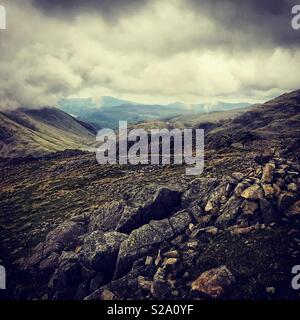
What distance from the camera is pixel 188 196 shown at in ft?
119

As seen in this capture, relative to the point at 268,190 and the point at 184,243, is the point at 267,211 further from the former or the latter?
the point at 184,243

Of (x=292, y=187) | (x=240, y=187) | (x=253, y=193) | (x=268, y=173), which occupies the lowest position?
(x=253, y=193)

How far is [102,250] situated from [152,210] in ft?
24.3

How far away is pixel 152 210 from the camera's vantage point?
35.2m

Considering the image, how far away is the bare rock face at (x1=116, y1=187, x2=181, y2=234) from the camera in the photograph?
34.1 m

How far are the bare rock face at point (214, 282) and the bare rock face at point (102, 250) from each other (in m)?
8.44

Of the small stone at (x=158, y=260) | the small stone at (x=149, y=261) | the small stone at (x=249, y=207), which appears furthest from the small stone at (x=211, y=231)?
the small stone at (x=149, y=261)

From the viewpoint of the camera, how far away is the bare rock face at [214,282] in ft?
80.9

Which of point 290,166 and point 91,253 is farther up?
point 290,166

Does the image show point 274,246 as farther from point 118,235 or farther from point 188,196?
point 118,235

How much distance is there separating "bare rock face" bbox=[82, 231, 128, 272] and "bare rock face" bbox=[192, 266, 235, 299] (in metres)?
8.44

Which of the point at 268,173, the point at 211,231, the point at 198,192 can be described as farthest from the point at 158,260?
the point at 268,173
